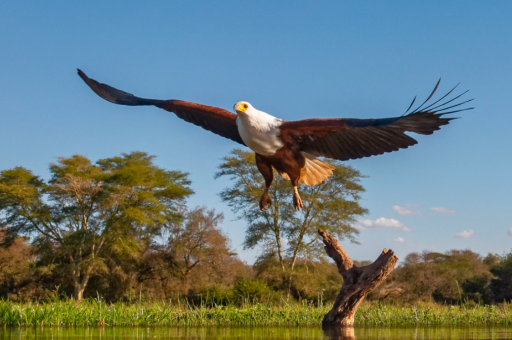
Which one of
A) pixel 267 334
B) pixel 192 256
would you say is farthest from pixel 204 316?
pixel 192 256

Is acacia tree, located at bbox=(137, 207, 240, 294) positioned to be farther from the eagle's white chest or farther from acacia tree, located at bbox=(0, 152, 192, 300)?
the eagle's white chest

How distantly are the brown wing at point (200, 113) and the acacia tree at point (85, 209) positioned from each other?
2032 cm

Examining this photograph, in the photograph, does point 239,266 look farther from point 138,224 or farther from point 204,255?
point 138,224

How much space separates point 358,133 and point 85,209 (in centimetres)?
2601

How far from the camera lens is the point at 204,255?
92.1 ft

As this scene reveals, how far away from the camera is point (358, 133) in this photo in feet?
21.1

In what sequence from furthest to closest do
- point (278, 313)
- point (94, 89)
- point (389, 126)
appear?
point (278, 313) → point (94, 89) → point (389, 126)

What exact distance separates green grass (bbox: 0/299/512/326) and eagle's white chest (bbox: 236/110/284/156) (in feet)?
14.7

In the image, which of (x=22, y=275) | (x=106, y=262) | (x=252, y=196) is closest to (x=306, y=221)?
(x=252, y=196)

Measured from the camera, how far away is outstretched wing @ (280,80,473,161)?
5.70 metres

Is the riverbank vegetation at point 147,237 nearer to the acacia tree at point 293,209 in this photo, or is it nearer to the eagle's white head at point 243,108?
the acacia tree at point 293,209

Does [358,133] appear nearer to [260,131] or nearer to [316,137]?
[316,137]

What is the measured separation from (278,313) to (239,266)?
2019 centimetres

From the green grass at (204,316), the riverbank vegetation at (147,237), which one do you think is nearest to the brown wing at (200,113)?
the green grass at (204,316)
